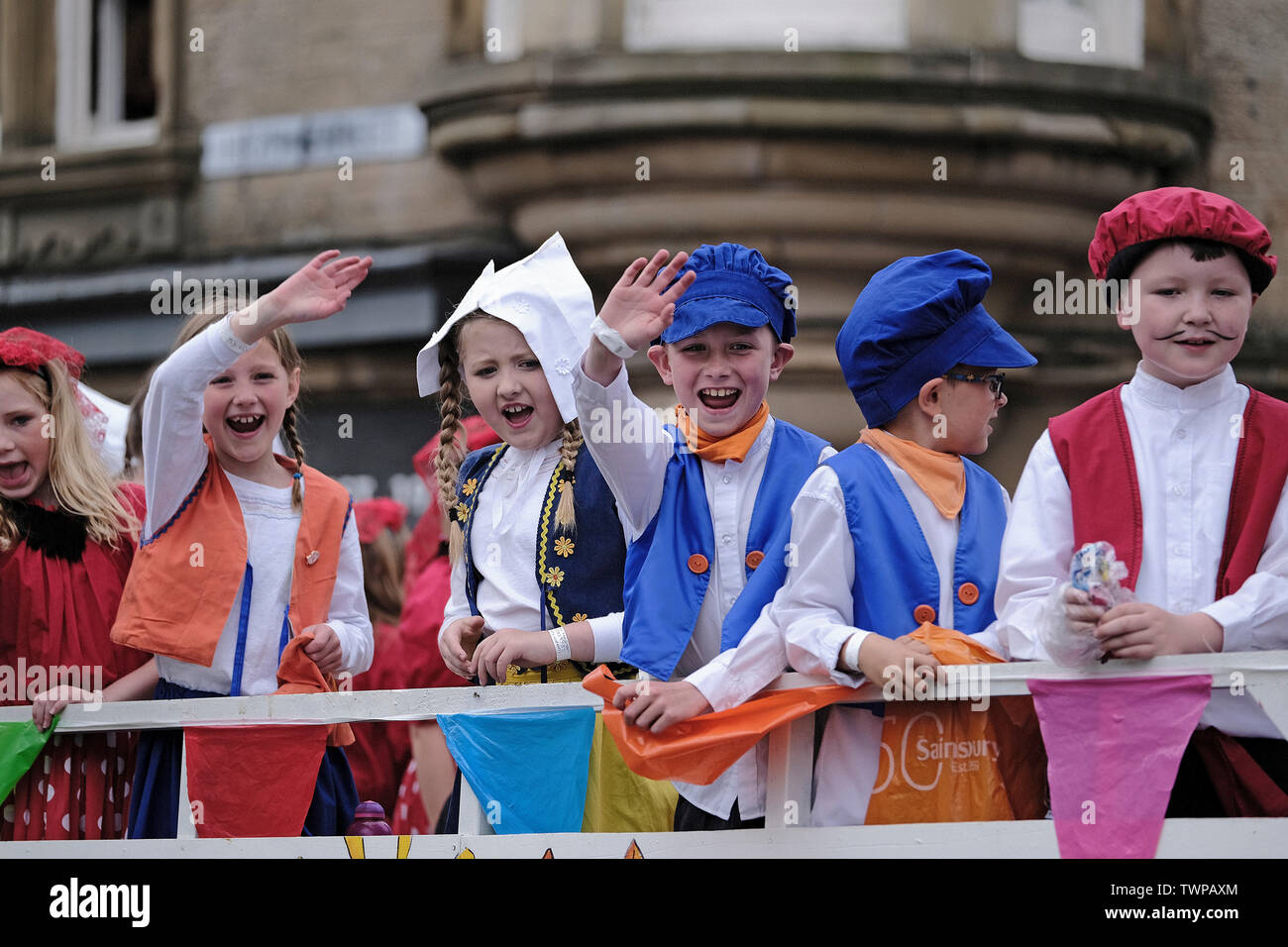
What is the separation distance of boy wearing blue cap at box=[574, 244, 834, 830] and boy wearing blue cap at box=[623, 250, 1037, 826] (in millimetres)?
186

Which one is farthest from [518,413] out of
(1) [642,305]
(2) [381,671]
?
(2) [381,671]

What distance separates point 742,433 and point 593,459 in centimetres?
36

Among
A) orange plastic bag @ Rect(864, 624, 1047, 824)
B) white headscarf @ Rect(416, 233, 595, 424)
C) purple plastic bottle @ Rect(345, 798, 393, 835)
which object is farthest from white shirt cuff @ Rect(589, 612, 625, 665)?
orange plastic bag @ Rect(864, 624, 1047, 824)

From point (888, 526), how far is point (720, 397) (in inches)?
24.8

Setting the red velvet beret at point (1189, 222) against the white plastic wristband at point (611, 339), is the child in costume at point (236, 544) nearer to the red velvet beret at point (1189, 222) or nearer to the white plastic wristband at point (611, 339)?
the white plastic wristband at point (611, 339)

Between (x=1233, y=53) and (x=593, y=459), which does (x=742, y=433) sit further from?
(x=1233, y=53)

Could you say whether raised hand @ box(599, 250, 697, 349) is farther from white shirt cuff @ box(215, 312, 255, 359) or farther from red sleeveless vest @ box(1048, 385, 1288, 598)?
white shirt cuff @ box(215, 312, 255, 359)

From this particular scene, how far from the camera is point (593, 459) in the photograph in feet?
14.5

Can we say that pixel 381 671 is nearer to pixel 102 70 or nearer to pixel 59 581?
pixel 59 581

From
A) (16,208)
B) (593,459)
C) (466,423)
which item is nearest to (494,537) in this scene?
(593,459)

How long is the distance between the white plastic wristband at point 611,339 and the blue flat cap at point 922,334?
51cm

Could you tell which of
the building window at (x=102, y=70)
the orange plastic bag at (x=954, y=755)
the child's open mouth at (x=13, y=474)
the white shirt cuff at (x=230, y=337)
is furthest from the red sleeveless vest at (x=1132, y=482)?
the building window at (x=102, y=70)

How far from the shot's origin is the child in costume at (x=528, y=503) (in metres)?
4.43
